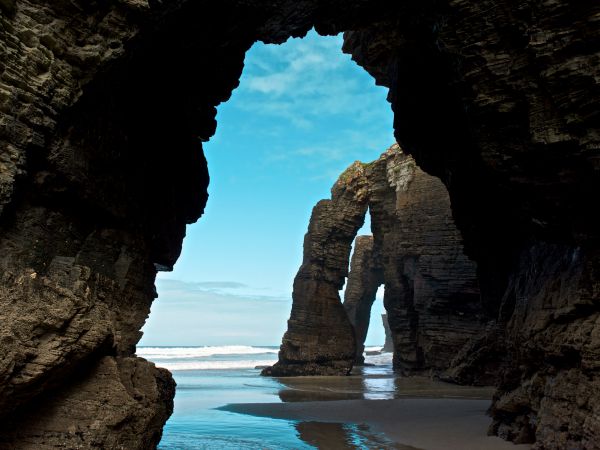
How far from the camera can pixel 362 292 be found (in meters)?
54.0

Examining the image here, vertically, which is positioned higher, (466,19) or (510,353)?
(466,19)

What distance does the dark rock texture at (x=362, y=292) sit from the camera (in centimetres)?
5328

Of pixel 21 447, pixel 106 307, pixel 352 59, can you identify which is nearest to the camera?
pixel 21 447

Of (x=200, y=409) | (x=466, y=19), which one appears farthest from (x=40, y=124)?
(x=200, y=409)

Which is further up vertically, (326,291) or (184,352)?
(326,291)

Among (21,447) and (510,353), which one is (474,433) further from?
(21,447)

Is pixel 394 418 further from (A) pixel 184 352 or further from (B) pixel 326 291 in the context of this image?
(A) pixel 184 352

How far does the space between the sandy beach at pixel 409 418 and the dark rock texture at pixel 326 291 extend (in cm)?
1743

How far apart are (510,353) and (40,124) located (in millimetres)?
10969

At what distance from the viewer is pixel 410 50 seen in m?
13.0

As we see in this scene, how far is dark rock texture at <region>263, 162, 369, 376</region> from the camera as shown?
35.1m

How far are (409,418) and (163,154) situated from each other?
10145 mm

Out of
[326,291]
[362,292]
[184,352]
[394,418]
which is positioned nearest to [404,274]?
[326,291]

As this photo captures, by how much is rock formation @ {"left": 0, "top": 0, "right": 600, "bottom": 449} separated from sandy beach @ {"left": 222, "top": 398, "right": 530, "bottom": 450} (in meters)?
0.99
